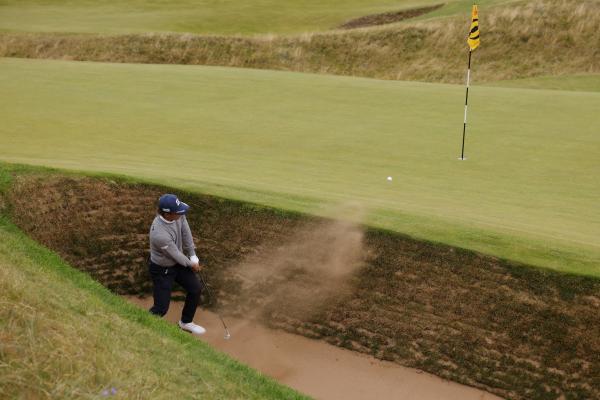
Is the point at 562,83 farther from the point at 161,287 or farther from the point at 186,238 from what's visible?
the point at 161,287

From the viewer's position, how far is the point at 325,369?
902 centimetres

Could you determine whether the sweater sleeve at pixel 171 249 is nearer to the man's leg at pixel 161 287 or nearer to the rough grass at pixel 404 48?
the man's leg at pixel 161 287

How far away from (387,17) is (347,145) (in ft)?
121

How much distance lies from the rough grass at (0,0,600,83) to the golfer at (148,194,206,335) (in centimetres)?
2806

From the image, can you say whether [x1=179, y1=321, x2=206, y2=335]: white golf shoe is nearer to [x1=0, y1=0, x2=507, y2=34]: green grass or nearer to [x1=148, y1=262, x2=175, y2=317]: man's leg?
[x1=148, y1=262, x2=175, y2=317]: man's leg

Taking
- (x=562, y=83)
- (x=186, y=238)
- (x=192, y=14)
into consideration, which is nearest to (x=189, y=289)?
(x=186, y=238)

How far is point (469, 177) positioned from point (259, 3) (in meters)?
47.6

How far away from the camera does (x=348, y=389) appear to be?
8.75 metres

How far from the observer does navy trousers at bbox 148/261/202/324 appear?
9383mm

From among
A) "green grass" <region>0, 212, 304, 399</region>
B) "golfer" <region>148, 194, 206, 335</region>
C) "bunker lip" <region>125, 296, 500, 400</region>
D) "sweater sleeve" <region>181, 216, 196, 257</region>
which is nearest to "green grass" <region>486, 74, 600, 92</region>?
"bunker lip" <region>125, 296, 500, 400</region>

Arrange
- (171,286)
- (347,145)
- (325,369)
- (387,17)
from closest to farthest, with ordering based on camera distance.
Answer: (325,369)
(171,286)
(347,145)
(387,17)

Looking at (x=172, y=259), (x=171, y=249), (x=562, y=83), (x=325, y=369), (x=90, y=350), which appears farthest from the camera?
(x=562, y=83)

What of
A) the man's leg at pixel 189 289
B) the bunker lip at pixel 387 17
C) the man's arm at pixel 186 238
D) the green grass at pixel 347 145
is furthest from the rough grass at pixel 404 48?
the man's leg at pixel 189 289

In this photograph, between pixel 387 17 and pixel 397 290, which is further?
pixel 387 17
